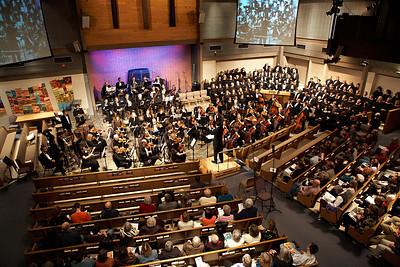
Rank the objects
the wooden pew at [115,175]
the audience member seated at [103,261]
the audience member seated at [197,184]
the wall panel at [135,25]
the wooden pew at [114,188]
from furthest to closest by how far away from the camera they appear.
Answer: the wall panel at [135,25]
the wooden pew at [115,175]
the audience member seated at [197,184]
the wooden pew at [114,188]
the audience member seated at [103,261]

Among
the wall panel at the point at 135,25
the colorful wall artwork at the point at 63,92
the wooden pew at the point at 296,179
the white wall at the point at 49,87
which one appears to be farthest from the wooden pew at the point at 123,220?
the wall panel at the point at 135,25

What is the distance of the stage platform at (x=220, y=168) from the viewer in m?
10.2

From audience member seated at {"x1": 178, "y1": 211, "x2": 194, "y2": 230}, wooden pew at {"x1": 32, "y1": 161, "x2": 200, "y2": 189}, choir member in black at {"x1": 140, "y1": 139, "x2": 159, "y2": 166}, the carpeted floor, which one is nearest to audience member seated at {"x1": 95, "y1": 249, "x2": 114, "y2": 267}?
audience member seated at {"x1": 178, "y1": 211, "x2": 194, "y2": 230}

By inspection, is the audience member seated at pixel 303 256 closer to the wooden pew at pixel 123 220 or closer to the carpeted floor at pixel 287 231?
the carpeted floor at pixel 287 231

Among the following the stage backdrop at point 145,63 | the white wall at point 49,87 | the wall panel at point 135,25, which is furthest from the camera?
the stage backdrop at point 145,63

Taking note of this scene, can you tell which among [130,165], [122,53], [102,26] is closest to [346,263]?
[130,165]

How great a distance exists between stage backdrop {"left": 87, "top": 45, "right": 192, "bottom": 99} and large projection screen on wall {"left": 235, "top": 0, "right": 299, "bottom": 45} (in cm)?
397

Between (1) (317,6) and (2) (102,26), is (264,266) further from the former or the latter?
(1) (317,6)

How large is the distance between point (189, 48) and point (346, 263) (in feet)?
51.8

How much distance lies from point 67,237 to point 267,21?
1615cm

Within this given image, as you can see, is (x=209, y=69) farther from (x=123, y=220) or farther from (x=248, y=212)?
(x=123, y=220)

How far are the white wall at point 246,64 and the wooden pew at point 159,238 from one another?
573 inches

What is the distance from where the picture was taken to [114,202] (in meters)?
7.75

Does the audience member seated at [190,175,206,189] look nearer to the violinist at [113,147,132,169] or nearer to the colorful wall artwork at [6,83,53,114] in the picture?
the violinist at [113,147,132,169]
